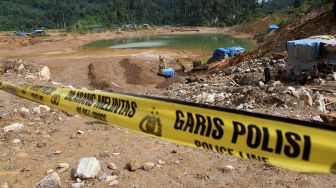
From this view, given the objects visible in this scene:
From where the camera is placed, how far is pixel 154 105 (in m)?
4.68

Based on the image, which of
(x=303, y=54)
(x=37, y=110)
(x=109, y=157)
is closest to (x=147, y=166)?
(x=109, y=157)

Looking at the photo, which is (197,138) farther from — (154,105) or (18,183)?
(18,183)

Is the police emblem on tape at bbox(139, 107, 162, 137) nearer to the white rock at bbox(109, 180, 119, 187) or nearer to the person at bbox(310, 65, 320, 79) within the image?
the white rock at bbox(109, 180, 119, 187)

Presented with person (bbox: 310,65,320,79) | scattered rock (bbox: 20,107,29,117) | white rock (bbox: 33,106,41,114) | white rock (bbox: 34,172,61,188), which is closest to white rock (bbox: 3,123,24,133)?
scattered rock (bbox: 20,107,29,117)

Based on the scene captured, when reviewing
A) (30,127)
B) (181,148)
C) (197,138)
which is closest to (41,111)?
(30,127)

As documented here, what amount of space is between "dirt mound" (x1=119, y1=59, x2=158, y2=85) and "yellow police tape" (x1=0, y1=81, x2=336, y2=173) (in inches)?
757

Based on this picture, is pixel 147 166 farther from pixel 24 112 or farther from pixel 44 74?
pixel 44 74

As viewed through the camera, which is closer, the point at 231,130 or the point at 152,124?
the point at 231,130

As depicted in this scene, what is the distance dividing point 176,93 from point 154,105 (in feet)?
38.7

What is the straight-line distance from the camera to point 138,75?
2592cm

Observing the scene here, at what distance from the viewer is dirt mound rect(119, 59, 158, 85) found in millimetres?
24797

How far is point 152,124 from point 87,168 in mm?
2076

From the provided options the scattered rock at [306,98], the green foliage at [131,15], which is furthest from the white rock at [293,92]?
the green foliage at [131,15]

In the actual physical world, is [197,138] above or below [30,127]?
above
